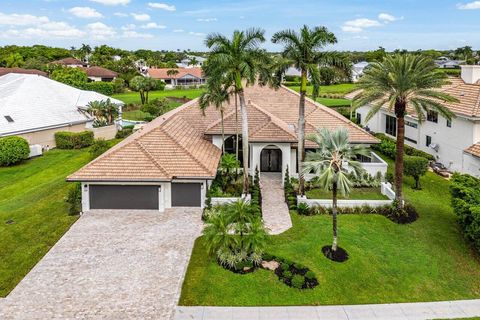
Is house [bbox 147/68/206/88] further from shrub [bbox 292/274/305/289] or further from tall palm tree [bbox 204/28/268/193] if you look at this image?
shrub [bbox 292/274/305/289]

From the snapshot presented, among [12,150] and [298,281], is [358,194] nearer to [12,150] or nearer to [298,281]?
[298,281]

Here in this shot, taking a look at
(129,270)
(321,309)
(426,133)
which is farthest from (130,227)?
(426,133)

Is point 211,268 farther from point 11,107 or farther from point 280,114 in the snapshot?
point 11,107

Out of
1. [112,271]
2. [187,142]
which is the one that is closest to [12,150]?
[187,142]

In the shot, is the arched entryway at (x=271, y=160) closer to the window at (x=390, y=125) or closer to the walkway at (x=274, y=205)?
the walkway at (x=274, y=205)

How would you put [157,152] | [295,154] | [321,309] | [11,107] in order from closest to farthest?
[321,309] < [157,152] < [295,154] < [11,107]

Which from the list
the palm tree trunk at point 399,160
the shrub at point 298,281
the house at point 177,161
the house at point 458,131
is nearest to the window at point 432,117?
the house at point 458,131

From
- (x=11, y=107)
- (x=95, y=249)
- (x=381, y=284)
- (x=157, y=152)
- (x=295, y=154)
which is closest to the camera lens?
(x=381, y=284)

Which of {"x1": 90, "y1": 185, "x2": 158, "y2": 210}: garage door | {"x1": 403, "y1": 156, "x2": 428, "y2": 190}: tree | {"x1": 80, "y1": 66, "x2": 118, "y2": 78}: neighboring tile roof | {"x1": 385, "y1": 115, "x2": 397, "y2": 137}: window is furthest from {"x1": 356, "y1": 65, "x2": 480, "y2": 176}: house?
{"x1": 80, "y1": 66, "x2": 118, "y2": 78}: neighboring tile roof
